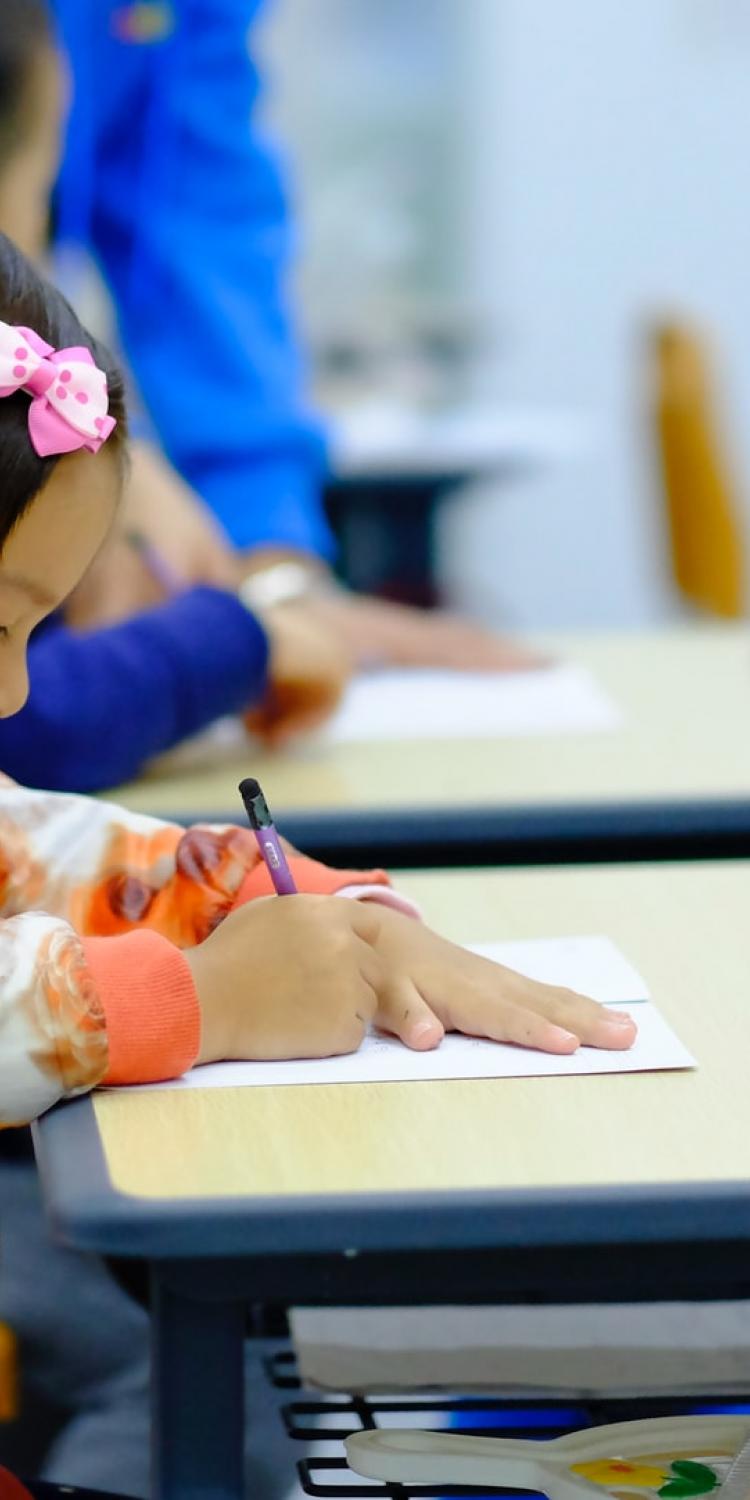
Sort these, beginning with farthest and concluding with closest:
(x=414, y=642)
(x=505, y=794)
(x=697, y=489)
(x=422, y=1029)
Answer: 1. (x=697, y=489)
2. (x=414, y=642)
3. (x=505, y=794)
4. (x=422, y=1029)

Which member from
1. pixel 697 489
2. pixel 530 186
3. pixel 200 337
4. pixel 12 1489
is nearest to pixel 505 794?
pixel 12 1489

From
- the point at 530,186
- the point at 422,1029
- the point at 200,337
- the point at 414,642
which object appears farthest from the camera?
the point at 530,186

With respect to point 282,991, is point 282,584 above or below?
above

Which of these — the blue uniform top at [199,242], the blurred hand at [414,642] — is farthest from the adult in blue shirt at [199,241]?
the blurred hand at [414,642]

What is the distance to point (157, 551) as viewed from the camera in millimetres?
1447

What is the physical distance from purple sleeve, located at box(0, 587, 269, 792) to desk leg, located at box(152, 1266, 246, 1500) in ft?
1.74

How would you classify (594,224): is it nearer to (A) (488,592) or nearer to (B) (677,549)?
(A) (488,592)

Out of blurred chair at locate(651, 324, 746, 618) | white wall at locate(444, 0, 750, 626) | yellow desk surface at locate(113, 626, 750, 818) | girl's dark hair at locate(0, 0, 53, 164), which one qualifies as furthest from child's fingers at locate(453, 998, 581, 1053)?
white wall at locate(444, 0, 750, 626)

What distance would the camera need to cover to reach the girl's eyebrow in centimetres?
75

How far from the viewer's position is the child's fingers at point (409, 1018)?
0.74 metres

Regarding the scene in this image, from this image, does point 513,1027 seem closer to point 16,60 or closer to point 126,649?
point 126,649

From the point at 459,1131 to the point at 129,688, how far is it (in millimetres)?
574

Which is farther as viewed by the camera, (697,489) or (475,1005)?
(697,489)

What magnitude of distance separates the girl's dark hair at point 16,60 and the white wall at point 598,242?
2963 millimetres
